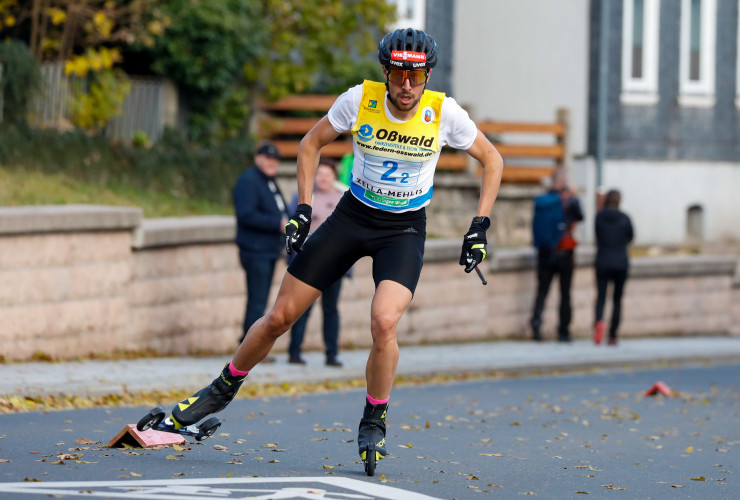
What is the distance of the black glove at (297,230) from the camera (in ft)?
24.1

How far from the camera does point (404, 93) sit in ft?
23.6

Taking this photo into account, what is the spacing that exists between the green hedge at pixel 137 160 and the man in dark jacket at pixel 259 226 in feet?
15.0

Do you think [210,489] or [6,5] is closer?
[210,489]

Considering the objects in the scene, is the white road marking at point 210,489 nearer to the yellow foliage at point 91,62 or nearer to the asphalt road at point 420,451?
the asphalt road at point 420,451

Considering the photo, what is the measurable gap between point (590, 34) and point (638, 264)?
8.62 m

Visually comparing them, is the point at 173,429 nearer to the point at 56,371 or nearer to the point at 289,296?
the point at 289,296

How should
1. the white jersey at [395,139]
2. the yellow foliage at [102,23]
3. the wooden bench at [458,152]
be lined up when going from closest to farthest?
the white jersey at [395,139], the yellow foliage at [102,23], the wooden bench at [458,152]

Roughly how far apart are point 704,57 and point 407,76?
980 inches

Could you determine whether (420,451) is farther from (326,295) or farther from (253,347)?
(326,295)

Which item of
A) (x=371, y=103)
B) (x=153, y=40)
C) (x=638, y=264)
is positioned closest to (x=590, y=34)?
(x=638, y=264)

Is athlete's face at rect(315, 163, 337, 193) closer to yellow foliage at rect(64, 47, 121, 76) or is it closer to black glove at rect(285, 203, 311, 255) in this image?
black glove at rect(285, 203, 311, 255)

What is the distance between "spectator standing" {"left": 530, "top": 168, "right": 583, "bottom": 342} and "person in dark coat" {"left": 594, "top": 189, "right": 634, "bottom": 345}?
0.55 metres

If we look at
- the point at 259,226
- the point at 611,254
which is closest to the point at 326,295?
the point at 259,226

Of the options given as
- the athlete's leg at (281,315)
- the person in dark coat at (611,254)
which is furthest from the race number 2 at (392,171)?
the person in dark coat at (611,254)
